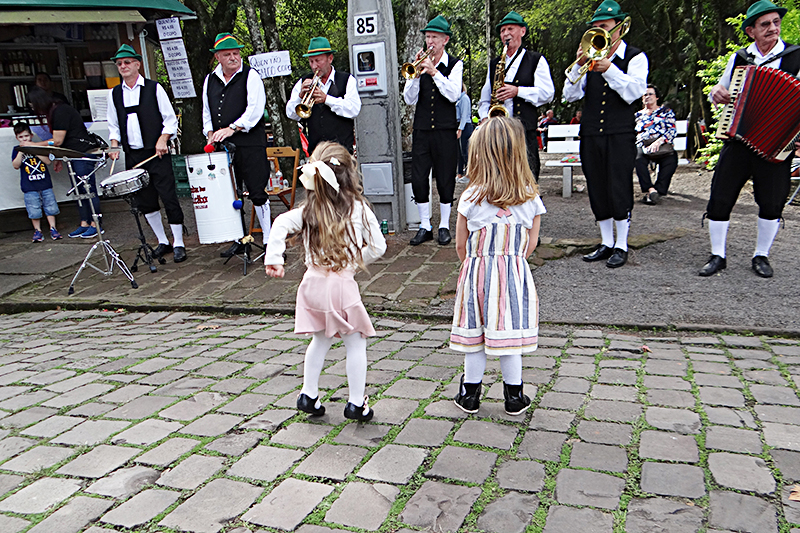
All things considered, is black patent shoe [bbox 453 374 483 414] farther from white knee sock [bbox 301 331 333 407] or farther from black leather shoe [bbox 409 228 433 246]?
black leather shoe [bbox 409 228 433 246]

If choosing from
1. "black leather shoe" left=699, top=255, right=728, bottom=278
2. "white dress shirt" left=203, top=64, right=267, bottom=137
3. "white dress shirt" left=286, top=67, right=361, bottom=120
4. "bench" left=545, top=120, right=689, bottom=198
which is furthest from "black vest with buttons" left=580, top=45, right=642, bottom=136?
"bench" left=545, top=120, right=689, bottom=198

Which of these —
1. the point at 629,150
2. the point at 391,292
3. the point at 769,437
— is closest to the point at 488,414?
the point at 769,437

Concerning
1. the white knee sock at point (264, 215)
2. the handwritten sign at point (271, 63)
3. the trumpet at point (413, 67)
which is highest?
the handwritten sign at point (271, 63)

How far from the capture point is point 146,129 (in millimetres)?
6984

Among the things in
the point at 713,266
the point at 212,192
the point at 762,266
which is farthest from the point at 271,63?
the point at 762,266

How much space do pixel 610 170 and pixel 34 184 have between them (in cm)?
762

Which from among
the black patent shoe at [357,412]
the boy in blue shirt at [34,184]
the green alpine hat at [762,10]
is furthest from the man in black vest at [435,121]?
the boy in blue shirt at [34,184]

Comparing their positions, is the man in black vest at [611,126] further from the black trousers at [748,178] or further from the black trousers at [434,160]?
the black trousers at [434,160]

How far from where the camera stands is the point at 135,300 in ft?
19.5

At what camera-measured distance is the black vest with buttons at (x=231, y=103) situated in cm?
660

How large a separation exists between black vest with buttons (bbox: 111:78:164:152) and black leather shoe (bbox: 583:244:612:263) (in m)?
4.88

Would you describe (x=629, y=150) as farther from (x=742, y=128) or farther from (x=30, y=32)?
(x=30, y=32)

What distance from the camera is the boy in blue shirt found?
28.1 feet

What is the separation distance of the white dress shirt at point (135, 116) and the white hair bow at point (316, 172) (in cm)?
461
